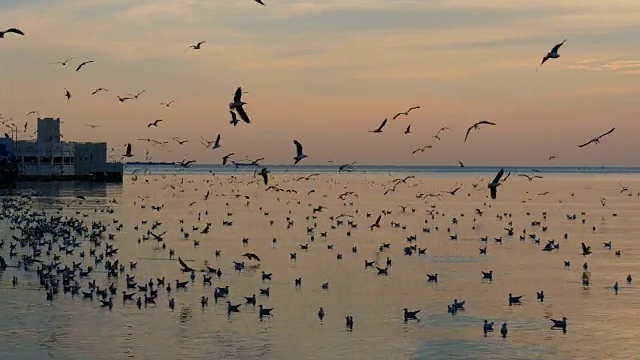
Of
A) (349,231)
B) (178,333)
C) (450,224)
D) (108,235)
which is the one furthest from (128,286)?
(450,224)

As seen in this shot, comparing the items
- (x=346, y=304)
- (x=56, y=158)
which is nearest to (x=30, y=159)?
(x=56, y=158)

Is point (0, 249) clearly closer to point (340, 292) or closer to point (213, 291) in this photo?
point (213, 291)

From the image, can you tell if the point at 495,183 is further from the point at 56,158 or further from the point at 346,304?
the point at 56,158

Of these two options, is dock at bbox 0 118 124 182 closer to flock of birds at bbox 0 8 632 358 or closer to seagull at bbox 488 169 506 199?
flock of birds at bbox 0 8 632 358

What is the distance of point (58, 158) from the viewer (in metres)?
157

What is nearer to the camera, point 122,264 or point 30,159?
point 122,264

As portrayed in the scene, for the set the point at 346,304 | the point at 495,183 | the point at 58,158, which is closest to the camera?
the point at 495,183

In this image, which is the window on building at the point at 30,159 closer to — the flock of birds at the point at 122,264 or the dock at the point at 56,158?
the dock at the point at 56,158

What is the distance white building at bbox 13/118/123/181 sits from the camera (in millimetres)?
151500

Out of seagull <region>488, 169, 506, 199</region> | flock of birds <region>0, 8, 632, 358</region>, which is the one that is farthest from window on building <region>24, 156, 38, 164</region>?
seagull <region>488, 169, 506, 199</region>

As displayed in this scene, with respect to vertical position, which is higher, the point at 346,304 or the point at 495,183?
the point at 495,183

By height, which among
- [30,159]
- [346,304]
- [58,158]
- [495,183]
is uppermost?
[58,158]

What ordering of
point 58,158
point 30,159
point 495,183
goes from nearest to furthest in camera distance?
point 495,183, point 30,159, point 58,158

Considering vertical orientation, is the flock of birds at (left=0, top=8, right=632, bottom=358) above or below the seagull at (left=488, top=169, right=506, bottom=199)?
below
